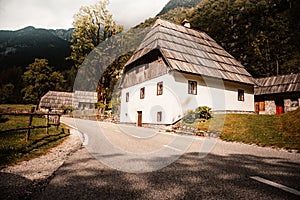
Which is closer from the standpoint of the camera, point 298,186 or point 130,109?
point 298,186

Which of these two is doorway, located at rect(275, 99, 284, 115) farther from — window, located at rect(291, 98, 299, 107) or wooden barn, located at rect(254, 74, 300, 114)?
window, located at rect(291, 98, 299, 107)

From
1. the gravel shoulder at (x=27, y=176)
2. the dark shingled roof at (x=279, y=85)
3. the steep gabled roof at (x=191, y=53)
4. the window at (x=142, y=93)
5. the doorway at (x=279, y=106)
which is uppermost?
the steep gabled roof at (x=191, y=53)

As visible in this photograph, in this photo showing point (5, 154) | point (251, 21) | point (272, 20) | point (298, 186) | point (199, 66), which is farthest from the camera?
point (251, 21)

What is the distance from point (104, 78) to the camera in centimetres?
3841

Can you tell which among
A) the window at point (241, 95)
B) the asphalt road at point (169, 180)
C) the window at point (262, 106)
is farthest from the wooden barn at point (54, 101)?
the asphalt road at point (169, 180)

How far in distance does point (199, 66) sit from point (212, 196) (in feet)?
61.7

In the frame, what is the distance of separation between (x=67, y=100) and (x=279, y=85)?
49.5m

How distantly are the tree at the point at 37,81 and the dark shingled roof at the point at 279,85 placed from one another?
5330 centimetres

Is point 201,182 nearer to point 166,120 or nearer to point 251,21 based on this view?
point 166,120

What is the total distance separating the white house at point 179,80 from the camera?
19.3 metres

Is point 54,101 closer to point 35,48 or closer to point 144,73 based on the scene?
point 144,73

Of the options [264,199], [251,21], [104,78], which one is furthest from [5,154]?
[251,21]

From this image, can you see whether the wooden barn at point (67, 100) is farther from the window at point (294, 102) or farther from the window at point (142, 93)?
the window at point (294, 102)

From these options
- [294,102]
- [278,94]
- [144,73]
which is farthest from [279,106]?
[144,73]
